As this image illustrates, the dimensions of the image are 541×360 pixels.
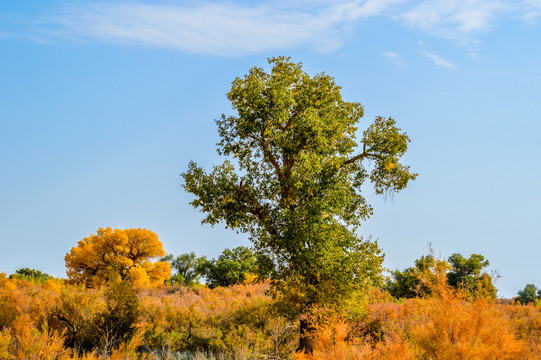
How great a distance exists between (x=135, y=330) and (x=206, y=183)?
5547 millimetres

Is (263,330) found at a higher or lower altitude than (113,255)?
lower

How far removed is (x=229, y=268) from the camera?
38.4 m

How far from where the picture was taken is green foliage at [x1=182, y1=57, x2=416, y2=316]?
1503cm

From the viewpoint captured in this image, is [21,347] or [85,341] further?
[85,341]

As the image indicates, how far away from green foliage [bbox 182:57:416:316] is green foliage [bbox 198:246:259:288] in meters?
22.5

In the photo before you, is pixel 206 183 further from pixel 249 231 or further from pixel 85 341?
pixel 85 341

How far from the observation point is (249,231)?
1650 cm

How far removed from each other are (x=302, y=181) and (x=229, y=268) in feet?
80.6

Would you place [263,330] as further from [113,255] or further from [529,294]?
[529,294]

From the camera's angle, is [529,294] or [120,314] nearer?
[120,314]

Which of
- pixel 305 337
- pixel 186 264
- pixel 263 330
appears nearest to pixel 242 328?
pixel 263 330

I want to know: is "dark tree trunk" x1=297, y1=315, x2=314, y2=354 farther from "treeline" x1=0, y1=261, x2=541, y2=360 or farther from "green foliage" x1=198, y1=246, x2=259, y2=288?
"green foliage" x1=198, y1=246, x2=259, y2=288

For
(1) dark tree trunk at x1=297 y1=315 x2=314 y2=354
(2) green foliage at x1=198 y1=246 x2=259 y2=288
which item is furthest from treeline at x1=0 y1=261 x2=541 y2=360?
(2) green foliage at x1=198 y1=246 x2=259 y2=288

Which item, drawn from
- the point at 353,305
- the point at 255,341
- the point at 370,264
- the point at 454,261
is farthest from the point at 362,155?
the point at 454,261
